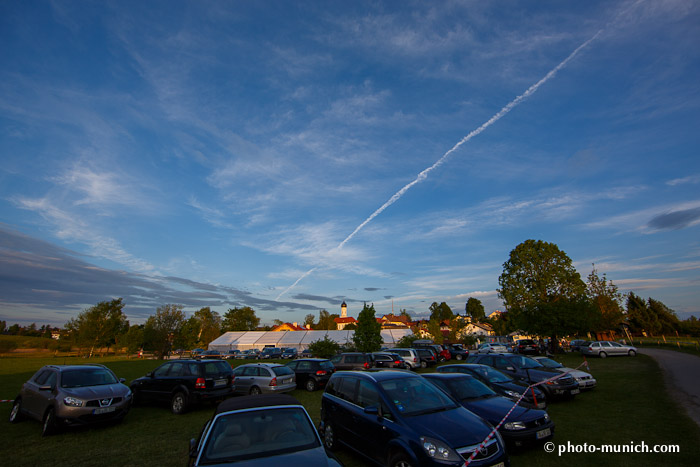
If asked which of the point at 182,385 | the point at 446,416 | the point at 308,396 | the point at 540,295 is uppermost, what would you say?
the point at 540,295

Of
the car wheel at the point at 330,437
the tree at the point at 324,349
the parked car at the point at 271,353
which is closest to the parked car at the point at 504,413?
the car wheel at the point at 330,437

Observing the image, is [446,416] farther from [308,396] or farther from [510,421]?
[308,396]

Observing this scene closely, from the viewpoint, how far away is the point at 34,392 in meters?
9.09

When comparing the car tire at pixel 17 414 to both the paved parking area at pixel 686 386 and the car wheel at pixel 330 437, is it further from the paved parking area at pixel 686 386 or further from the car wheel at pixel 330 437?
the paved parking area at pixel 686 386

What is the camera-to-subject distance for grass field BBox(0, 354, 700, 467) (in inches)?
250

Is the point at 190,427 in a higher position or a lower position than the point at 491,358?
lower

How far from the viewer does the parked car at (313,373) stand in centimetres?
1630

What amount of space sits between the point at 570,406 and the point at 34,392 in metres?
16.3

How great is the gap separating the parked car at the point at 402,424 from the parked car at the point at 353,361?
1169cm

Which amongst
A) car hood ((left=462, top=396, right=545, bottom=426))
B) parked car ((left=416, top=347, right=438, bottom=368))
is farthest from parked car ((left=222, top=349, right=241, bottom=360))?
car hood ((left=462, top=396, right=545, bottom=426))

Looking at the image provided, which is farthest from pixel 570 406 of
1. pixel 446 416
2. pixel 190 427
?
pixel 190 427

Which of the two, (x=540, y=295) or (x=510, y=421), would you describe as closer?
(x=510, y=421)

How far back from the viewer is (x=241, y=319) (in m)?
113

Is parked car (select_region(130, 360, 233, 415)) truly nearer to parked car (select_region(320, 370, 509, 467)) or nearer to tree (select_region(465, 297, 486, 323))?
parked car (select_region(320, 370, 509, 467))
